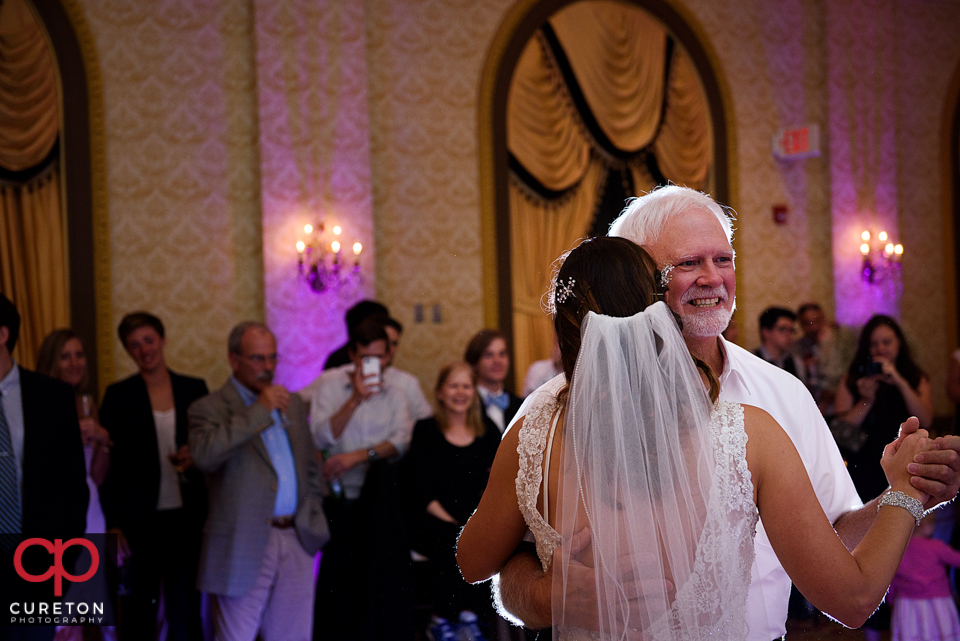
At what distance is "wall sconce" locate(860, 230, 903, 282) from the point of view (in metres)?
7.36

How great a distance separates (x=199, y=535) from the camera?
13.7 ft

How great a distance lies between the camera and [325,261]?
18.7ft

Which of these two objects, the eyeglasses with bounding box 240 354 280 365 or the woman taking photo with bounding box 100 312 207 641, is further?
the woman taking photo with bounding box 100 312 207 641

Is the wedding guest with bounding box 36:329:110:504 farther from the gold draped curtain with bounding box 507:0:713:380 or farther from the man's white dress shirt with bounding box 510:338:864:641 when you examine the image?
the gold draped curtain with bounding box 507:0:713:380

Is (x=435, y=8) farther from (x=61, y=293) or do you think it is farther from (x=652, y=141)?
(x=61, y=293)

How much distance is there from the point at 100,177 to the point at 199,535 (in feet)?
8.44

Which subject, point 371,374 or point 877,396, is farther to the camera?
point 371,374

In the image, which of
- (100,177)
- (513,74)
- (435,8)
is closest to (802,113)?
(513,74)

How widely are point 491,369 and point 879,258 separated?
4598mm

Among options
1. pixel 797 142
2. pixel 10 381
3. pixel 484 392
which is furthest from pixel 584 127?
pixel 10 381

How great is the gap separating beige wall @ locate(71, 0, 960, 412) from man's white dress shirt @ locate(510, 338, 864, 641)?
4.32m

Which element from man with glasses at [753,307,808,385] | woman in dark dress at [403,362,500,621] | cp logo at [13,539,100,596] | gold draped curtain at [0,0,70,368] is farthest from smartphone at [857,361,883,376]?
gold draped curtain at [0,0,70,368]

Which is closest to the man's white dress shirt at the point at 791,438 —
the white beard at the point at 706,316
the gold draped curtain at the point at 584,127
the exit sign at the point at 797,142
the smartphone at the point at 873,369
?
the white beard at the point at 706,316

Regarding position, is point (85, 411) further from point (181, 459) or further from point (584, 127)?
point (584, 127)
